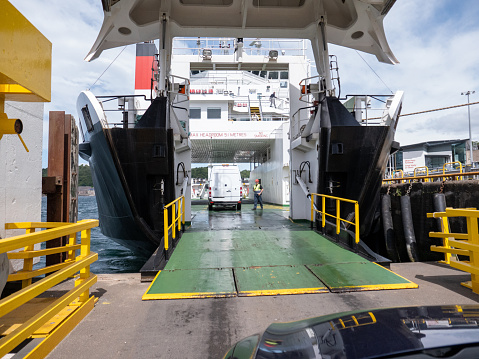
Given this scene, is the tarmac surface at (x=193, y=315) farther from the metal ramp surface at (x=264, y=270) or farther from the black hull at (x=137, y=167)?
the black hull at (x=137, y=167)

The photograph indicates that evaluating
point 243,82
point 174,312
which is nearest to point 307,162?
point 174,312

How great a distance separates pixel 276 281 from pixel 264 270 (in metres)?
0.49

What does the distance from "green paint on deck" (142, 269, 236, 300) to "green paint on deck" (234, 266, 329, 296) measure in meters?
0.18

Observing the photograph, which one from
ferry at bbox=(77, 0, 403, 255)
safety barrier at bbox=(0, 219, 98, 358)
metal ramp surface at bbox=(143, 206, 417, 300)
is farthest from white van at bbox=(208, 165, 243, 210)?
safety barrier at bbox=(0, 219, 98, 358)

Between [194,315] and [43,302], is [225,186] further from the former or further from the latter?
[194,315]

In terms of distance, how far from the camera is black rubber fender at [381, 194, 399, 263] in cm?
876

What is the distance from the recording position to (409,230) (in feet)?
26.1

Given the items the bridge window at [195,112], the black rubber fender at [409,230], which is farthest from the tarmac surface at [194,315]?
the bridge window at [195,112]

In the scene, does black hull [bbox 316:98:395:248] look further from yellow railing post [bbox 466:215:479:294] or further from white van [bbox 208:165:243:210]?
white van [bbox 208:165:243:210]

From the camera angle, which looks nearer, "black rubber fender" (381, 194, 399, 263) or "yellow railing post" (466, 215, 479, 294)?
"yellow railing post" (466, 215, 479, 294)

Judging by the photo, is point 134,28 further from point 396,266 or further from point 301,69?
point 396,266

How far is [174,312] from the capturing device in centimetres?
353

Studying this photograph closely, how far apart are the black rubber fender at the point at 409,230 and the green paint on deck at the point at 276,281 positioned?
4.23 metres


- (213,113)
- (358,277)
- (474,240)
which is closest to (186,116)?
(358,277)
